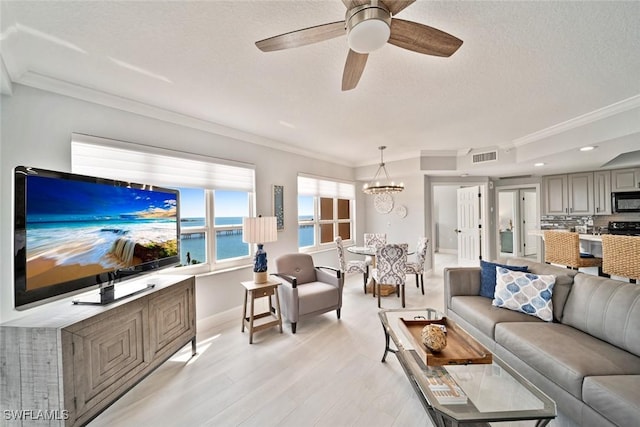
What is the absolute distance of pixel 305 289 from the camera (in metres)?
3.14

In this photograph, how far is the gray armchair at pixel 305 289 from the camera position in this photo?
2.89m

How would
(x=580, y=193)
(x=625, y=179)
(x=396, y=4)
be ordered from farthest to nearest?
(x=580, y=193), (x=625, y=179), (x=396, y=4)

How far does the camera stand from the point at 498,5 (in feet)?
4.54

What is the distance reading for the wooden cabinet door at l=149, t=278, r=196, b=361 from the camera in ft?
6.60

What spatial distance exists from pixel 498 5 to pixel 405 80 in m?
0.83

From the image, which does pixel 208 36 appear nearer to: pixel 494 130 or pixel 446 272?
pixel 446 272

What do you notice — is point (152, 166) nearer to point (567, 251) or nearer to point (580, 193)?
point (567, 251)

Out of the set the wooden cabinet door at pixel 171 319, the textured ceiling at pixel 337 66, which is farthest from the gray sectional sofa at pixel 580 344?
the wooden cabinet door at pixel 171 319

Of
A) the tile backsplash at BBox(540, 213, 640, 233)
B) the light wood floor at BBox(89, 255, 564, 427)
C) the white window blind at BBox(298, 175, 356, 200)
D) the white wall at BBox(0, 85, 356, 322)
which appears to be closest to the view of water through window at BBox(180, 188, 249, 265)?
the white wall at BBox(0, 85, 356, 322)

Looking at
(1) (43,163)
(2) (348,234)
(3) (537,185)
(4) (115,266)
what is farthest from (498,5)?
(3) (537,185)

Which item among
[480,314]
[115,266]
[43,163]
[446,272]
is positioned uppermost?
[43,163]

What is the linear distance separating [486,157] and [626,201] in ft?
8.29

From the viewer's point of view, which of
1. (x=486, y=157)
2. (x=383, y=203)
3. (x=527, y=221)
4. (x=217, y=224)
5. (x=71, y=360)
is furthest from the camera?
(x=527, y=221)

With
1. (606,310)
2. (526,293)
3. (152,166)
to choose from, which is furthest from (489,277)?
(152,166)
